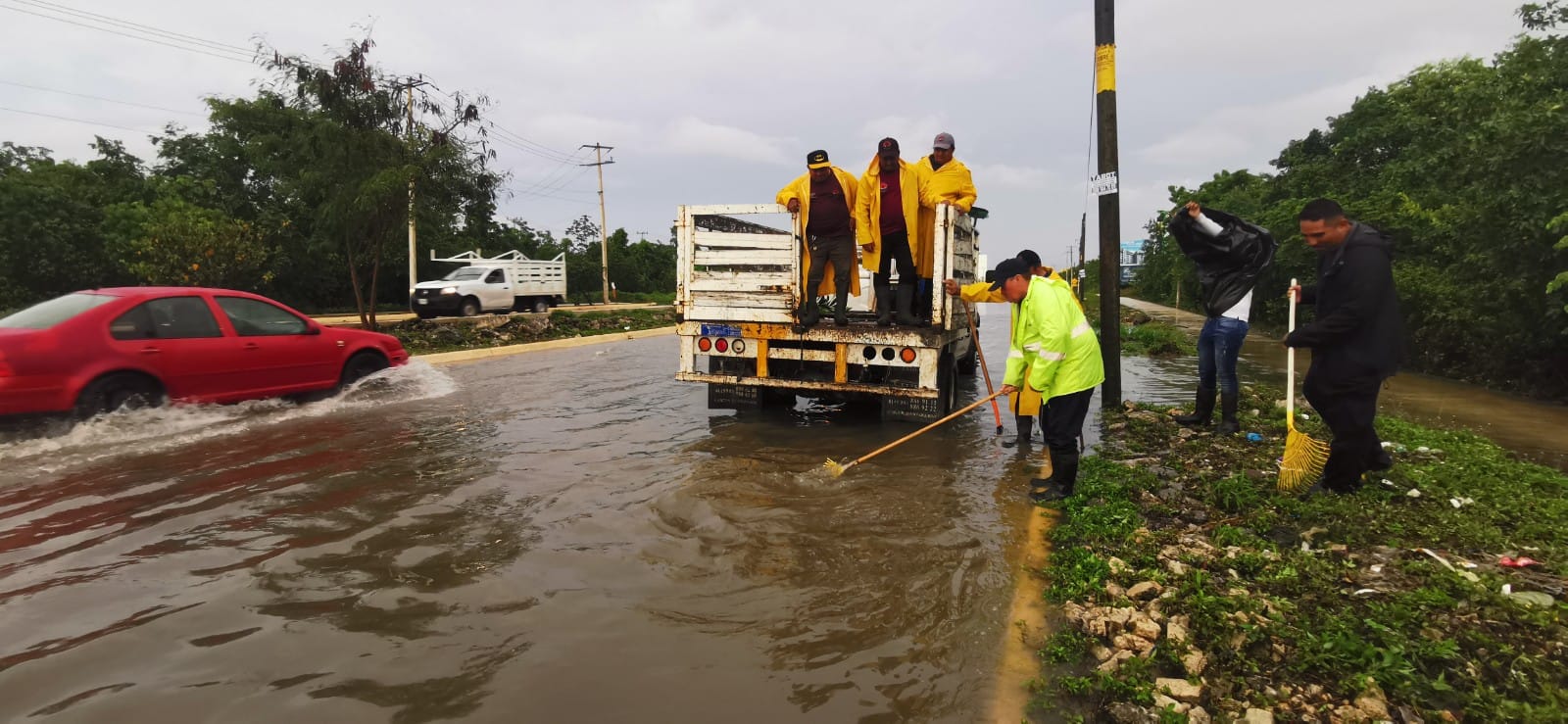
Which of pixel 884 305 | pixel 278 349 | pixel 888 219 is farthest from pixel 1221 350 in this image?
pixel 278 349

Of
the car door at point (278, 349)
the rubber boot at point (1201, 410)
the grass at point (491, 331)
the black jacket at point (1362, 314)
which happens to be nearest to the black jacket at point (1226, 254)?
the rubber boot at point (1201, 410)

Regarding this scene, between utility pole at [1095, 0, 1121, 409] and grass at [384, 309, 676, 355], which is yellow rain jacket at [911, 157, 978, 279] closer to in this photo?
utility pole at [1095, 0, 1121, 409]

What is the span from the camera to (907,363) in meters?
6.33

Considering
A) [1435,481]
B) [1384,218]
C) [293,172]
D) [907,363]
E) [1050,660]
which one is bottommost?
[1050,660]

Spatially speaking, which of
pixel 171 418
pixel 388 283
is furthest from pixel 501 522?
pixel 388 283

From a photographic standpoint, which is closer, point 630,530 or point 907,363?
point 630,530

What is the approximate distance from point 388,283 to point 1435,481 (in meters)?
32.8

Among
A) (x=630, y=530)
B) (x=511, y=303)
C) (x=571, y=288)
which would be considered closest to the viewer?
(x=630, y=530)

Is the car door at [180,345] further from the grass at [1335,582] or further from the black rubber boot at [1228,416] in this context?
the black rubber boot at [1228,416]

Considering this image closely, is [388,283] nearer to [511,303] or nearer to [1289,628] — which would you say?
[511,303]

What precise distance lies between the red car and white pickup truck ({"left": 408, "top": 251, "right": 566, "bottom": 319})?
38.9 feet

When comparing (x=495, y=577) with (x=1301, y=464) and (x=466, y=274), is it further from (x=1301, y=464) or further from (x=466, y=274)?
(x=466, y=274)

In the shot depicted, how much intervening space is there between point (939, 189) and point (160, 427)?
7051mm

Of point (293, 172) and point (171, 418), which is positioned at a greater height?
point (293, 172)
